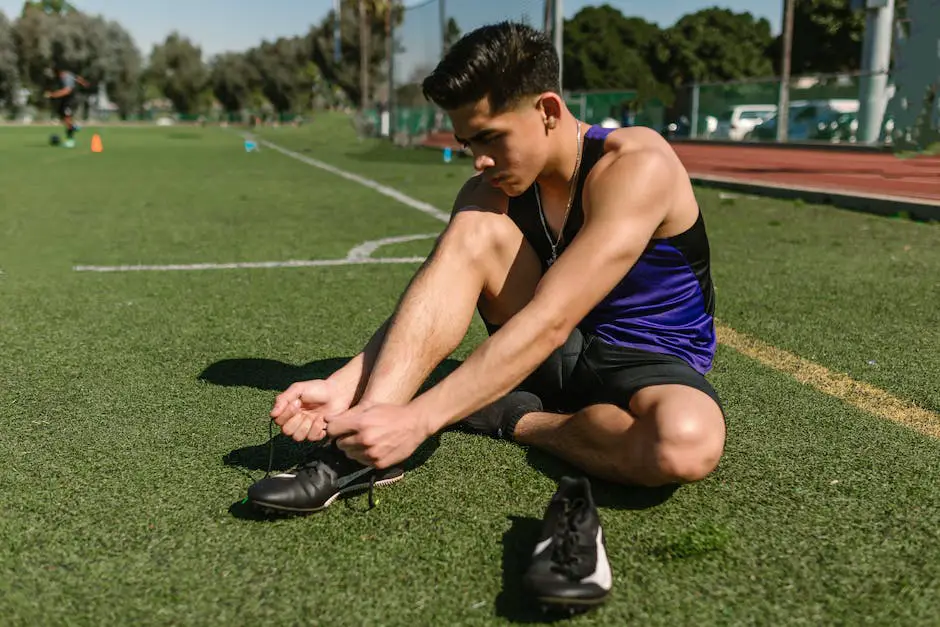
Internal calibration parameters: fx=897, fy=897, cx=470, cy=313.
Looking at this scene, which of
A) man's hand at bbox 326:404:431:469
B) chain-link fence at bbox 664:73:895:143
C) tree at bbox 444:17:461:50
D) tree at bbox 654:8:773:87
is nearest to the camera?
man's hand at bbox 326:404:431:469

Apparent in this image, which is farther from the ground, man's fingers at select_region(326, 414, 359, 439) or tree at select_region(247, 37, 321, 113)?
tree at select_region(247, 37, 321, 113)

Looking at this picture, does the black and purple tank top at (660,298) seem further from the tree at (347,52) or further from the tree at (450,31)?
the tree at (347,52)

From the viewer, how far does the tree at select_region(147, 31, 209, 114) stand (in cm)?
10056

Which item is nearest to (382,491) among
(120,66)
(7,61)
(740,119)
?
(740,119)

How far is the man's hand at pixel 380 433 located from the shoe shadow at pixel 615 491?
0.61 meters

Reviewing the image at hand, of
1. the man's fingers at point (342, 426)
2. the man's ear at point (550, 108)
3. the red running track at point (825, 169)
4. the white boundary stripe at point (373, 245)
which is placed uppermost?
the man's ear at point (550, 108)

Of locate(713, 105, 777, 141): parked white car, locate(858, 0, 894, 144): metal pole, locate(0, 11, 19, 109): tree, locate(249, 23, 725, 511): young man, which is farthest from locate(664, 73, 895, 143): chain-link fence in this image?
locate(0, 11, 19, 109): tree

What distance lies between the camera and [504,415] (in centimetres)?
305

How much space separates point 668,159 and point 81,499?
195 cm

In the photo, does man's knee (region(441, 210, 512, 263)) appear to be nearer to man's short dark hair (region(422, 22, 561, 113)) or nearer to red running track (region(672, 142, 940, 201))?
man's short dark hair (region(422, 22, 561, 113))

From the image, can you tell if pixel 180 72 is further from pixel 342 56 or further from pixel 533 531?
pixel 533 531

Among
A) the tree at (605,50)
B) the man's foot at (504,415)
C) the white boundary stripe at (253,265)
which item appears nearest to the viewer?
the man's foot at (504,415)

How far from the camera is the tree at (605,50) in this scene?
240 feet


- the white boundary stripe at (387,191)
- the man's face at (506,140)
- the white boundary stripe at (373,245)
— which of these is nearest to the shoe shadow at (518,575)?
the man's face at (506,140)
